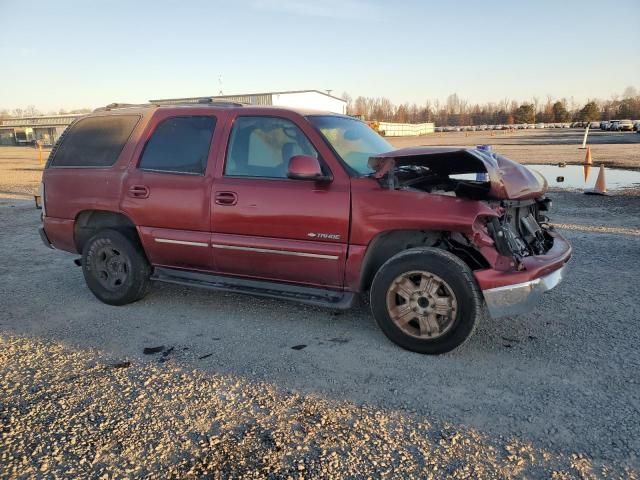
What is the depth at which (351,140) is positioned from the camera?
463cm

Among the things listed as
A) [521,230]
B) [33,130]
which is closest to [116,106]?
[521,230]

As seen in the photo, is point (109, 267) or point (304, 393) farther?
point (109, 267)

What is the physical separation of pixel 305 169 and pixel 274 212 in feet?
1.62

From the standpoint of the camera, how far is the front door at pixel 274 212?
13.3 feet

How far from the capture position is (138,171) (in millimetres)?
4801

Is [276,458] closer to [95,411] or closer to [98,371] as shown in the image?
[95,411]

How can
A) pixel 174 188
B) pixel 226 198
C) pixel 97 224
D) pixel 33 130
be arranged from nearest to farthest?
pixel 226 198, pixel 174 188, pixel 97 224, pixel 33 130

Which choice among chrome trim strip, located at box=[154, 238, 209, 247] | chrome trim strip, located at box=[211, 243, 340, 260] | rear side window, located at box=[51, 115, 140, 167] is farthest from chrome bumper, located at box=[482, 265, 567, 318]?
rear side window, located at box=[51, 115, 140, 167]

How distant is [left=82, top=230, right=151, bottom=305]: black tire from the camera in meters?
4.92

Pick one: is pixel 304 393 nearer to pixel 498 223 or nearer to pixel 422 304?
pixel 422 304

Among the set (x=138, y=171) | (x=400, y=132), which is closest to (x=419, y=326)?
(x=138, y=171)

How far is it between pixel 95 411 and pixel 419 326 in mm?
2303

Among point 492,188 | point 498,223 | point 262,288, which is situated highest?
point 492,188

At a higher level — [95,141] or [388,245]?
[95,141]
